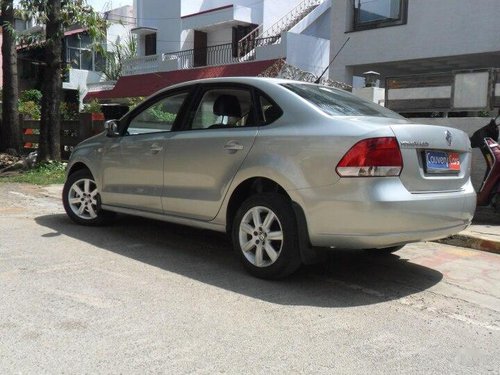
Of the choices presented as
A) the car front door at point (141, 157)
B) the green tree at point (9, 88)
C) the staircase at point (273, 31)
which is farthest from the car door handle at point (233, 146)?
the staircase at point (273, 31)

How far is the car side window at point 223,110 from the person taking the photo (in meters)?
5.09

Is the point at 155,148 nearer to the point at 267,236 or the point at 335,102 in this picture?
the point at 267,236

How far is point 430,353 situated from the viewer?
342 centimetres

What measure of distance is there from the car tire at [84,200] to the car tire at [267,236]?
7.61 feet

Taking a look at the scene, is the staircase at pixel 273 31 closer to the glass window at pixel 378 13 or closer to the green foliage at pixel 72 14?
the glass window at pixel 378 13

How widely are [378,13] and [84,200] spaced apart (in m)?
11.8

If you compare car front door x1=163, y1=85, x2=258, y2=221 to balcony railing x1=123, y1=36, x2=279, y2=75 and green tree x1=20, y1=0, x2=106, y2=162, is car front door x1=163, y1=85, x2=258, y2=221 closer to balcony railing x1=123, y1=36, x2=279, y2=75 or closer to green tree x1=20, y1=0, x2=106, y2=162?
green tree x1=20, y1=0, x2=106, y2=162

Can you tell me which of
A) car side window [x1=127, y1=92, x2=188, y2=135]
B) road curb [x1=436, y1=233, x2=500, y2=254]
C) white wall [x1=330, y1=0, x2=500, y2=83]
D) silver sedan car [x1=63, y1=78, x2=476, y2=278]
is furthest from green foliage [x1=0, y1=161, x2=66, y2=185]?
white wall [x1=330, y1=0, x2=500, y2=83]

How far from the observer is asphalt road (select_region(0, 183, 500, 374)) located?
3229 millimetres

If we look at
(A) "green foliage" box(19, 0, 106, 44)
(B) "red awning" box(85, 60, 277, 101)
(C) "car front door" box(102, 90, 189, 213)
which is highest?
(A) "green foliage" box(19, 0, 106, 44)

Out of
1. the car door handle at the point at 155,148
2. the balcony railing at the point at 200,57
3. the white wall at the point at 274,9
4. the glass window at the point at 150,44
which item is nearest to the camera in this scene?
the car door handle at the point at 155,148

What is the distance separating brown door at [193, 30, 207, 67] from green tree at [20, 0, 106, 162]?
11.2m

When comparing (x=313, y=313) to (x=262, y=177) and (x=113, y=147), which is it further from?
(x=113, y=147)

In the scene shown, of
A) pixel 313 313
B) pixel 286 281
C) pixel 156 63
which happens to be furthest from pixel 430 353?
pixel 156 63
